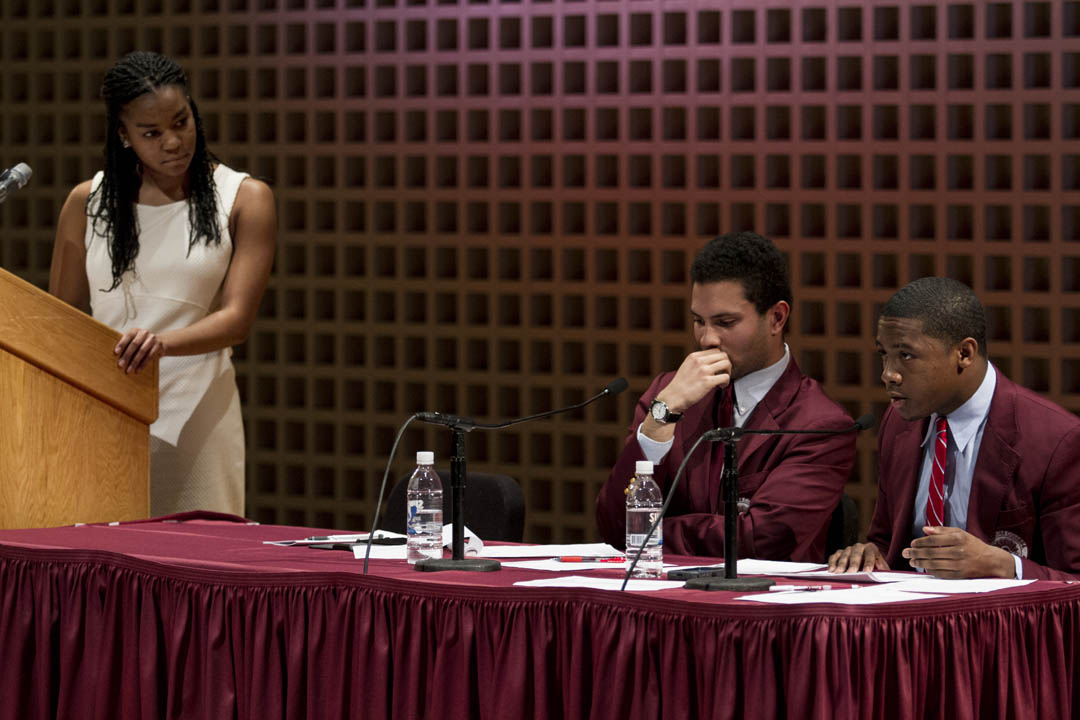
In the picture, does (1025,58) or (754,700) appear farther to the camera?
(1025,58)

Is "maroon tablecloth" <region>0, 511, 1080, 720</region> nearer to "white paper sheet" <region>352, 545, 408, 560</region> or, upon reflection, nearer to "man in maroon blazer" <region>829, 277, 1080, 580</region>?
"white paper sheet" <region>352, 545, 408, 560</region>

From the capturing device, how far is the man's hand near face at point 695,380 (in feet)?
10.6

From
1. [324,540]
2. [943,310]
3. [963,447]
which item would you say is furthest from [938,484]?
[324,540]

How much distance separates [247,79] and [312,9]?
379 millimetres

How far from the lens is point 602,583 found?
8.90ft

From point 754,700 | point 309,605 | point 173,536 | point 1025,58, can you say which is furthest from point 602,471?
point 754,700

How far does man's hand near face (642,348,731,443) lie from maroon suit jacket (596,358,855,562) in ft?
0.46

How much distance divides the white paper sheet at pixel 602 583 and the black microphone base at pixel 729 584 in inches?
1.8

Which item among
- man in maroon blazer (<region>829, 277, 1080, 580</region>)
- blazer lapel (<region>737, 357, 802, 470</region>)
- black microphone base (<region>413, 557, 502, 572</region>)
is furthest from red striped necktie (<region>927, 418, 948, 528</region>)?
black microphone base (<region>413, 557, 502, 572</region>)

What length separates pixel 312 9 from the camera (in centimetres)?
577

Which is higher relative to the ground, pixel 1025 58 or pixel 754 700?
pixel 1025 58

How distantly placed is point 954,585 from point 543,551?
96cm

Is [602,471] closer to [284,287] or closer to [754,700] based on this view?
[284,287]

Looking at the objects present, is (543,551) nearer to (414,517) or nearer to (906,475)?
(414,517)
